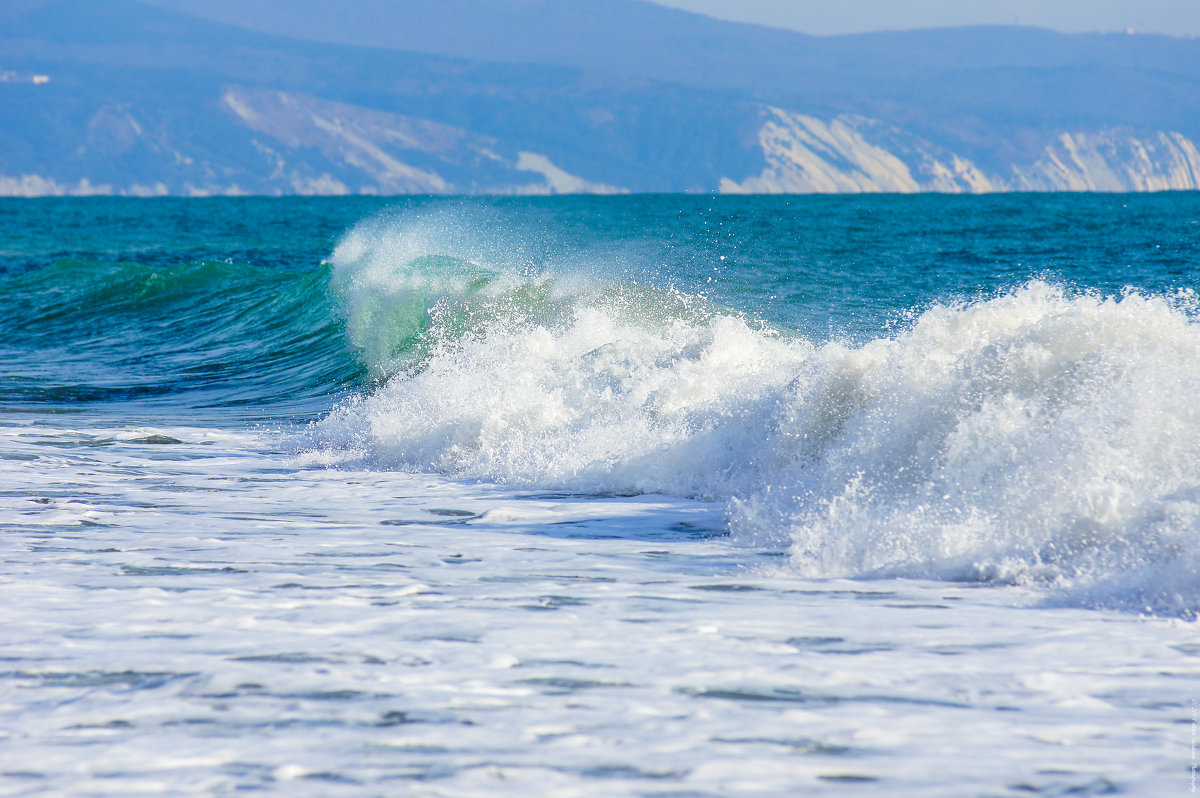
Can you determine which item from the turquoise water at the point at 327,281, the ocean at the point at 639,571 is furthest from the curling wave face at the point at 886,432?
the turquoise water at the point at 327,281

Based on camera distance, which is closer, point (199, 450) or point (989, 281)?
point (199, 450)

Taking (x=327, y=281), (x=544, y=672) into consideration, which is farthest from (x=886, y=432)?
(x=327, y=281)

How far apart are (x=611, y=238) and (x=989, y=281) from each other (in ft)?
55.7

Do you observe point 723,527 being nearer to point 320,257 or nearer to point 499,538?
point 499,538

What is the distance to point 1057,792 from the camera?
11.4ft

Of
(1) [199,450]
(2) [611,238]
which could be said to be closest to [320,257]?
(2) [611,238]

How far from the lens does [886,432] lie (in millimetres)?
7195

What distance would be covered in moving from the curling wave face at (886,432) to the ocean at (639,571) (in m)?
0.02

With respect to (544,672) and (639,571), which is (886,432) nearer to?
(639,571)

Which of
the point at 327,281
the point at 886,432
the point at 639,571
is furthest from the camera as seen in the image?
the point at 327,281

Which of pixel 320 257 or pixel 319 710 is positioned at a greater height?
pixel 320 257

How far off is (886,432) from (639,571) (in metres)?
2.02

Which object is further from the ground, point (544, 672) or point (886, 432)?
point (886, 432)

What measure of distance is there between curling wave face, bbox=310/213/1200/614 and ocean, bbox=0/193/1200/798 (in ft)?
0.08
